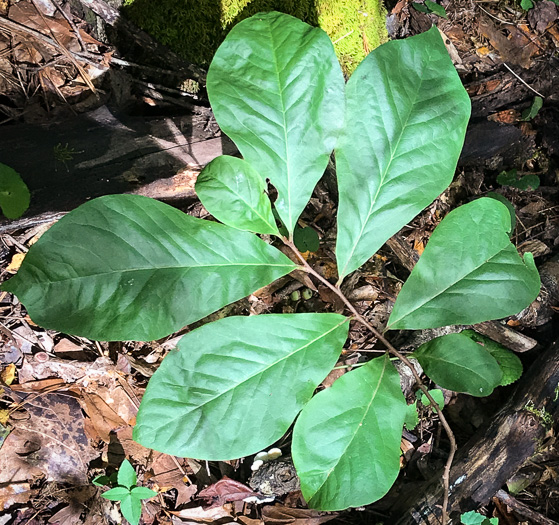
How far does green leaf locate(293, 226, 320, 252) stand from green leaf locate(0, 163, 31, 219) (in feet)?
3.82

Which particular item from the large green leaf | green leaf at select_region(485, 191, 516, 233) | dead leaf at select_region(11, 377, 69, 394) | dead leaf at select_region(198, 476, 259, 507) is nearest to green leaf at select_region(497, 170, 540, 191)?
green leaf at select_region(485, 191, 516, 233)

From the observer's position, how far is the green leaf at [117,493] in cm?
195

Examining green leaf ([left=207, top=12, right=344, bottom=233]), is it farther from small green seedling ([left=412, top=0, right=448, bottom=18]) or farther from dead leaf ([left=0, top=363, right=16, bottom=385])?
small green seedling ([left=412, top=0, right=448, bottom=18])

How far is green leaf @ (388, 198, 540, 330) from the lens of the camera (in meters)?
1.33

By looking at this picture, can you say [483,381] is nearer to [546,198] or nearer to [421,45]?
[421,45]

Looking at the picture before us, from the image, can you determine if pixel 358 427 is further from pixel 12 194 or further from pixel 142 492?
pixel 12 194

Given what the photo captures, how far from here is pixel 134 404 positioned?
220cm

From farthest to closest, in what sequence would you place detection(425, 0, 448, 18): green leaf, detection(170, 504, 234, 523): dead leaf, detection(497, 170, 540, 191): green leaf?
detection(425, 0, 448, 18): green leaf < detection(497, 170, 540, 191): green leaf < detection(170, 504, 234, 523): dead leaf

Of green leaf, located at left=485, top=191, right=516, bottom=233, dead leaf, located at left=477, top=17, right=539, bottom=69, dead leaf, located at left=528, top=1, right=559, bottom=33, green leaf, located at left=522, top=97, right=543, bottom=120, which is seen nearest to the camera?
green leaf, located at left=485, top=191, right=516, bottom=233

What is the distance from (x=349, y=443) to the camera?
1188mm

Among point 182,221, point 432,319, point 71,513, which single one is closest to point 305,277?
point 432,319

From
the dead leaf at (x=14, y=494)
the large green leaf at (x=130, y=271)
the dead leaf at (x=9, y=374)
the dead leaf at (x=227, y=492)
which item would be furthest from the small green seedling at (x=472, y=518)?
the dead leaf at (x=9, y=374)

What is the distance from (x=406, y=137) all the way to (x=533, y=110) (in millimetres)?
2202

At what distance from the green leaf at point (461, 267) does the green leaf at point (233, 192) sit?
1.67 feet
